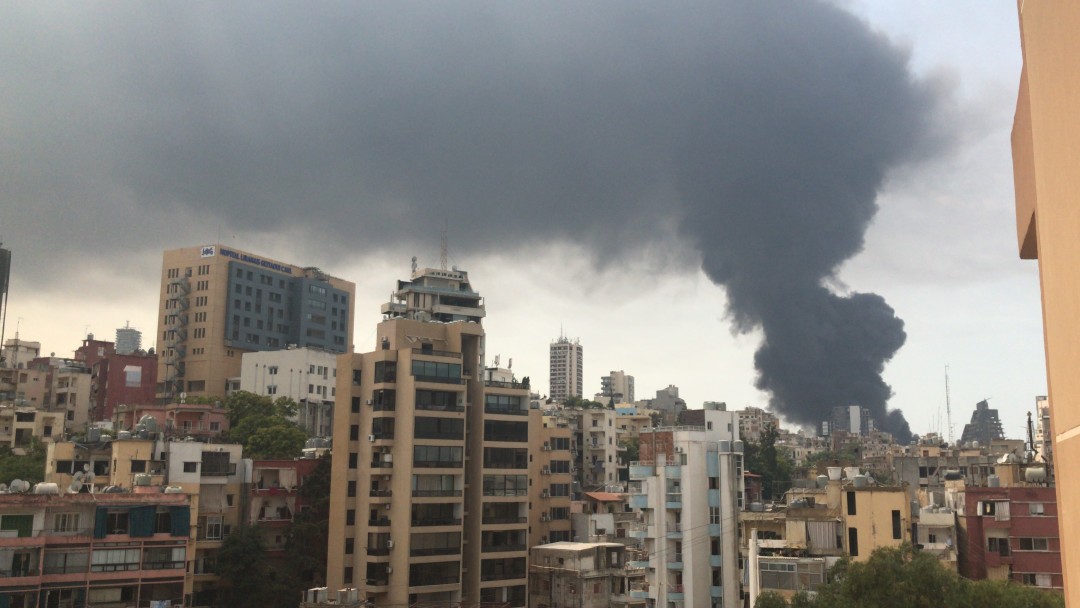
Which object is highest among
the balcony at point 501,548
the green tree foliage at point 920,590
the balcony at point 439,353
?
the balcony at point 439,353

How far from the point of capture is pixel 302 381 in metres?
119

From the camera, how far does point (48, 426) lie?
313ft

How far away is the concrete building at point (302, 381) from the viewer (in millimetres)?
118562

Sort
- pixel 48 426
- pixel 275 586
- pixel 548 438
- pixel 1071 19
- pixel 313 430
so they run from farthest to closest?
pixel 313 430 → pixel 48 426 → pixel 548 438 → pixel 275 586 → pixel 1071 19

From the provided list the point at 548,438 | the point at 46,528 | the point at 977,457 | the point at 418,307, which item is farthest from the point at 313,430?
the point at 977,457

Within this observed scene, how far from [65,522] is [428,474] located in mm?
22987

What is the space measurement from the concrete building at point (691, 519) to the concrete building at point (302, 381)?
61.4m

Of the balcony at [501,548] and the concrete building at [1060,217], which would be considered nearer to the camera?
the concrete building at [1060,217]

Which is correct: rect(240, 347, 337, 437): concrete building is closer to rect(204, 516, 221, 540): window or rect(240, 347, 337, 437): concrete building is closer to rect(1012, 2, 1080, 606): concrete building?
rect(204, 516, 221, 540): window

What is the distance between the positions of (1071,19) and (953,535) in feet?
182

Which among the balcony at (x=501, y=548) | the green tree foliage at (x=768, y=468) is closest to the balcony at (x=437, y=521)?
the balcony at (x=501, y=548)

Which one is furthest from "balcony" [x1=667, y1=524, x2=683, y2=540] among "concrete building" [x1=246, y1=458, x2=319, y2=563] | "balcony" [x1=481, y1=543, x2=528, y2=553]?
"concrete building" [x1=246, y1=458, x2=319, y2=563]

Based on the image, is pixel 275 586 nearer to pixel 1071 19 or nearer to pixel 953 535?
pixel 953 535

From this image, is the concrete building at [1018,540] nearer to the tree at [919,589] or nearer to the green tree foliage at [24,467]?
the tree at [919,589]
